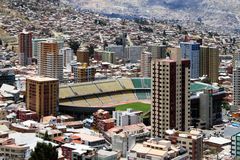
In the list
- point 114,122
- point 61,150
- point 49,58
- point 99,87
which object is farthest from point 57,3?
point 61,150

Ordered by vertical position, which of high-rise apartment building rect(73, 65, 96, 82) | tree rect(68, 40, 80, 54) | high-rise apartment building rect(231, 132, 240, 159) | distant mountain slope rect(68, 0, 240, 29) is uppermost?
distant mountain slope rect(68, 0, 240, 29)

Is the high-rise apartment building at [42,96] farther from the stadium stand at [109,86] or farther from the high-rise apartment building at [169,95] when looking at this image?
the high-rise apartment building at [169,95]

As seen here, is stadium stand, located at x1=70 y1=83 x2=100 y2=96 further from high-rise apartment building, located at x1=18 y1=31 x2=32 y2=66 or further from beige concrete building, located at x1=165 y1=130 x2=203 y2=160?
high-rise apartment building, located at x1=18 y1=31 x2=32 y2=66

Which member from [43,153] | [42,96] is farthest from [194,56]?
[43,153]

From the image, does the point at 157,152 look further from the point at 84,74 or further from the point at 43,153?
the point at 84,74

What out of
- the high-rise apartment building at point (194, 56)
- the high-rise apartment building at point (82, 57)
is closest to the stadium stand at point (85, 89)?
the high-rise apartment building at point (194, 56)

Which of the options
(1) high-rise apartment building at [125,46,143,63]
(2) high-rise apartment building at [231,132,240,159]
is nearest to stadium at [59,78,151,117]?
(2) high-rise apartment building at [231,132,240,159]

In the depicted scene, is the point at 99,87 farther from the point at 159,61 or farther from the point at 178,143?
the point at 178,143
